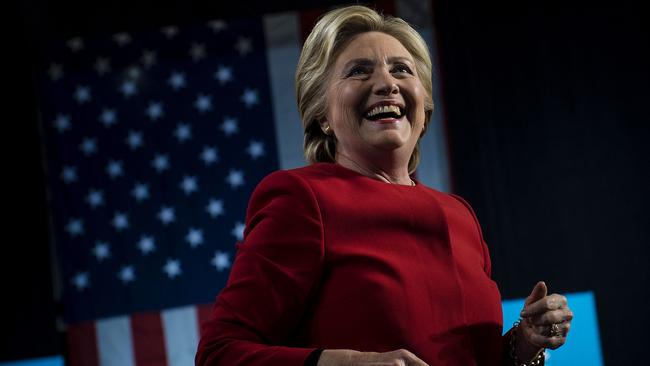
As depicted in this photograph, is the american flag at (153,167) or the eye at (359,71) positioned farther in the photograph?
the american flag at (153,167)

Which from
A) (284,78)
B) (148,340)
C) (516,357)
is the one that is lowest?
(148,340)

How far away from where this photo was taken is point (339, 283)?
38.4 inches

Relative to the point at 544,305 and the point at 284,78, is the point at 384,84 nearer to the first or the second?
the point at 544,305

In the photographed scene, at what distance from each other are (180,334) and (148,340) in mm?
154

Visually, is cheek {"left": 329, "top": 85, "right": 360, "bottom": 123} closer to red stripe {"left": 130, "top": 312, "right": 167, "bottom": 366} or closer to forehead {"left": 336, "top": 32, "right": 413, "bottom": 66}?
forehead {"left": 336, "top": 32, "right": 413, "bottom": 66}

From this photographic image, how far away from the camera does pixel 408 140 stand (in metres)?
1.15

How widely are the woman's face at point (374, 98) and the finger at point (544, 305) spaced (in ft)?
0.98

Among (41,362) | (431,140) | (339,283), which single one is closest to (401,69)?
(339,283)

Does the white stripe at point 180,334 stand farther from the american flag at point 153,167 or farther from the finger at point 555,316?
the finger at point 555,316

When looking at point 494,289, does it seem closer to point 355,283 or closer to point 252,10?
point 355,283

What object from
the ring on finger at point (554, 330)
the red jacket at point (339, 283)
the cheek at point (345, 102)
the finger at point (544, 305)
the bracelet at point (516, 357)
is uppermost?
the cheek at point (345, 102)

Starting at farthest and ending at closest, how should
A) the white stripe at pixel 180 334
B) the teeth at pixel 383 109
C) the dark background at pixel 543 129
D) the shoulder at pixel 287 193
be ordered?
the dark background at pixel 543 129
the white stripe at pixel 180 334
the teeth at pixel 383 109
the shoulder at pixel 287 193

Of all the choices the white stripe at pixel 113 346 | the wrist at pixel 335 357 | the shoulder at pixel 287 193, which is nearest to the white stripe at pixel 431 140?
the white stripe at pixel 113 346

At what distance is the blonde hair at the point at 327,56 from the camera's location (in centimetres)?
115
